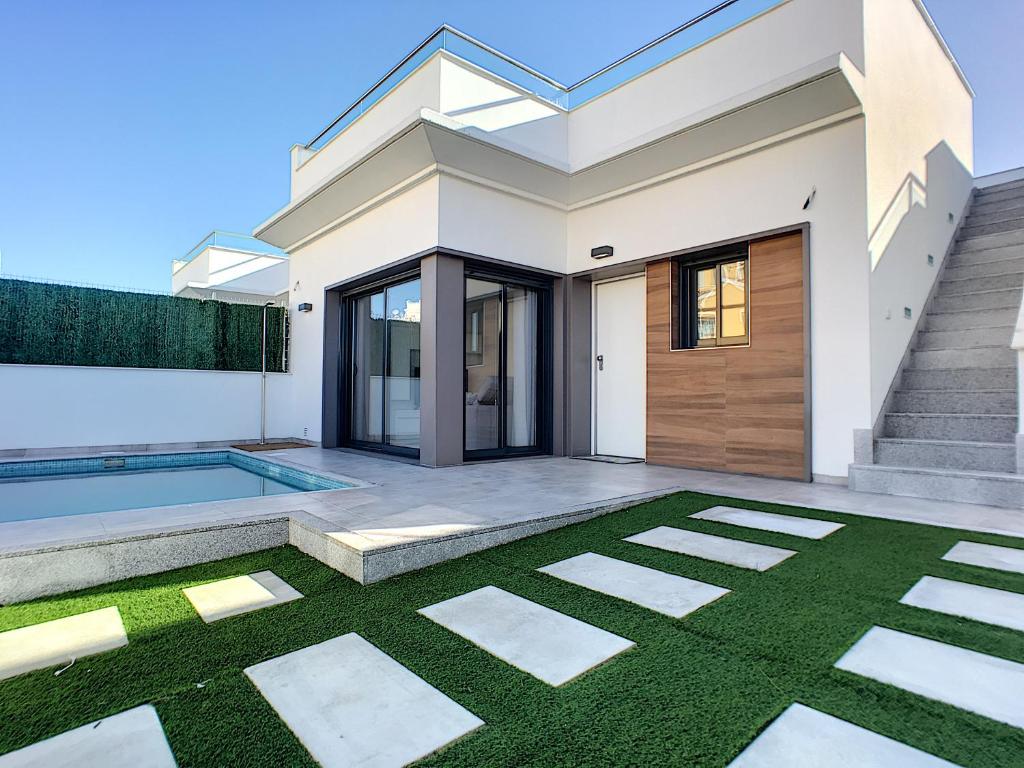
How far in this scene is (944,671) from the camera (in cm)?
165

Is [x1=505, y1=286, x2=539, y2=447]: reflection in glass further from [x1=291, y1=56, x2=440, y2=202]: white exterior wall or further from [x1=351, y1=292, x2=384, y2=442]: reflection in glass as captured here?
[x1=291, y1=56, x2=440, y2=202]: white exterior wall

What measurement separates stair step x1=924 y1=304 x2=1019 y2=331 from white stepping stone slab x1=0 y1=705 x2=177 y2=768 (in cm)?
707

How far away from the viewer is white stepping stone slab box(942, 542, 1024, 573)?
8.42ft

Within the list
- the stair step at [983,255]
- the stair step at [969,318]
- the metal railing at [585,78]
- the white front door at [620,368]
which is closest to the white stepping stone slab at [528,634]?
the white front door at [620,368]

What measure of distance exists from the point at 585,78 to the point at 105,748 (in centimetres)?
688

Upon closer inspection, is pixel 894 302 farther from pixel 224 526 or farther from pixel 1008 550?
pixel 224 526

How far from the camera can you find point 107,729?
1.42 metres

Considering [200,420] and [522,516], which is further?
[200,420]

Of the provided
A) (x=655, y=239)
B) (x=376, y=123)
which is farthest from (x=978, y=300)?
(x=376, y=123)

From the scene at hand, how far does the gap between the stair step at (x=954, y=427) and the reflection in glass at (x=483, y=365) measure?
→ 3887 mm

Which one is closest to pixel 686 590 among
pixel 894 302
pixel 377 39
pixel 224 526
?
pixel 224 526

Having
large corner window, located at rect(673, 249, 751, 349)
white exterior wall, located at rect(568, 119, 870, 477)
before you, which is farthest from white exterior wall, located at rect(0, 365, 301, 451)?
white exterior wall, located at rect(568, 119, 870, 477)

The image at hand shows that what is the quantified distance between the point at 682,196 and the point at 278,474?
5328 millimetres

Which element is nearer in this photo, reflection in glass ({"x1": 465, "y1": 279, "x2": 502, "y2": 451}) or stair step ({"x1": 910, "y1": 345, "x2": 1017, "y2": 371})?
stair step ({"x1": 910, "y1": 345, "x2": 1017, "y2": 371})
